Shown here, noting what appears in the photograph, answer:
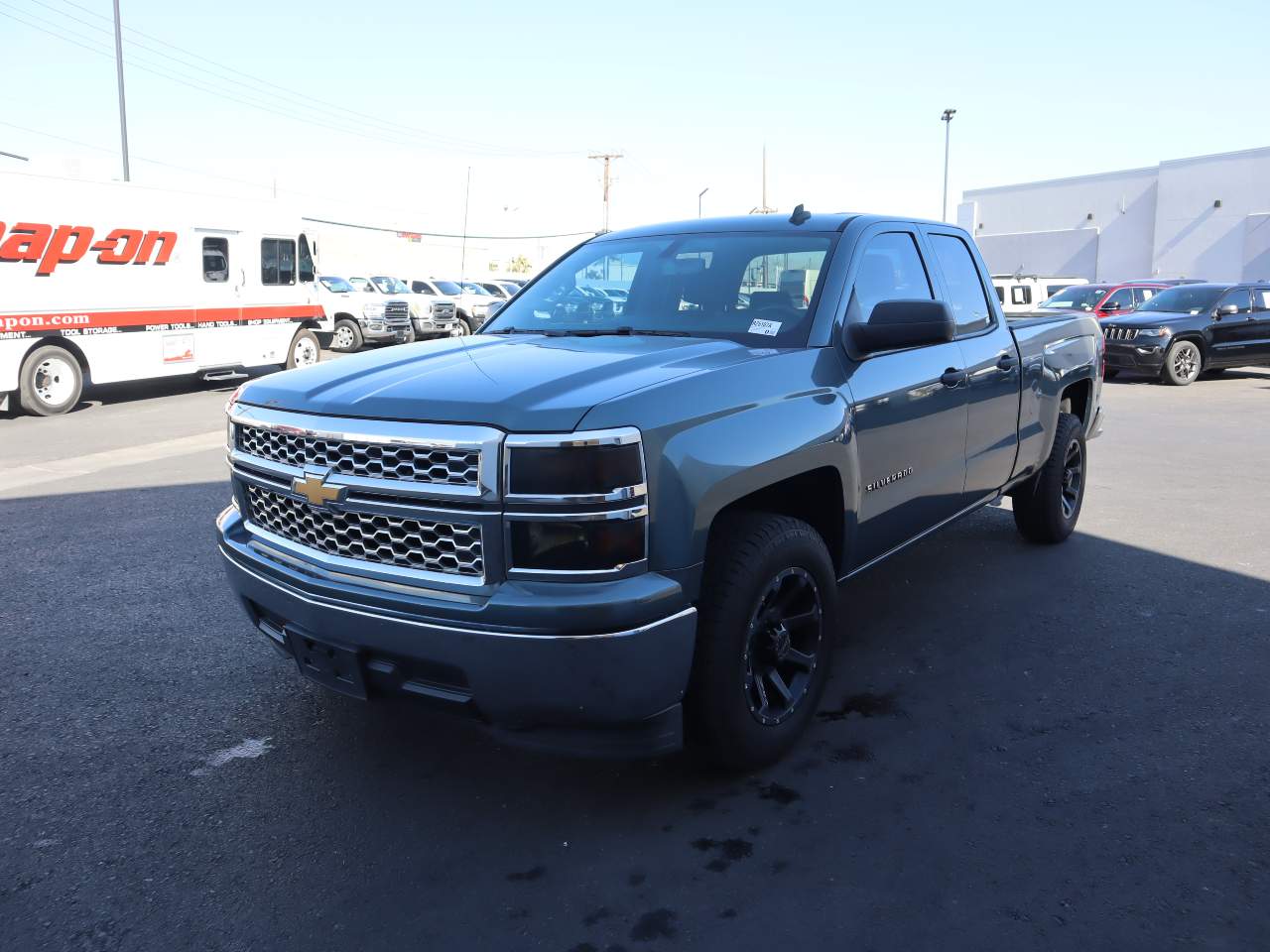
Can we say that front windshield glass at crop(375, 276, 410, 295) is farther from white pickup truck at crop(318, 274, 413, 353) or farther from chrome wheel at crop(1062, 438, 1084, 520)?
chrome wheel at crop(1062, 438, 1084, 520)

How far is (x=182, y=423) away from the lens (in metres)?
12.6

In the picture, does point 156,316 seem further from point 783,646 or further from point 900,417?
point 783,646

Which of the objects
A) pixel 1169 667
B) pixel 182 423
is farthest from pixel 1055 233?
pixel 1169 667

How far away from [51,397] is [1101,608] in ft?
44.1

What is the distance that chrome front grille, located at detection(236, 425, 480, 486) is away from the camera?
2787 millimetres

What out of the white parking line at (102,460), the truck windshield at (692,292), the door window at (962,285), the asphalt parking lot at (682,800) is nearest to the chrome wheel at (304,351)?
the white parking line at (102,460)

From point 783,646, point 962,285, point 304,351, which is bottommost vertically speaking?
point 783,646

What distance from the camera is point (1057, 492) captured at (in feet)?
20.5

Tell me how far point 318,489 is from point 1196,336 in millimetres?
17519

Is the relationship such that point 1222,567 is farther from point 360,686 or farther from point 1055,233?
Answer: point 1055,233

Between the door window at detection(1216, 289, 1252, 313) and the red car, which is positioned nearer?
the door window at detection(1216, 289, 1252, 313)

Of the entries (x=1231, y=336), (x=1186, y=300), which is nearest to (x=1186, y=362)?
(x=1231, y=336)

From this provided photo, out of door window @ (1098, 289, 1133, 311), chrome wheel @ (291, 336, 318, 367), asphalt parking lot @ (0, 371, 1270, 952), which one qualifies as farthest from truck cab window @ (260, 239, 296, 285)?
door window @ (1098, 289, 1133, 311)

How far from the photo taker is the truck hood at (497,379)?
111 inches
